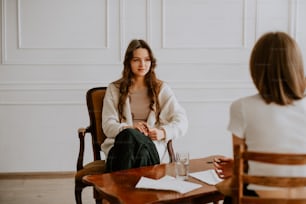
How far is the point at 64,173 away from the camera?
311 centimetres

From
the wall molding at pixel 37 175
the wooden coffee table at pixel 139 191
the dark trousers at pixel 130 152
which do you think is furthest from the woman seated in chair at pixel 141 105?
the wall molding at pixel 37 175

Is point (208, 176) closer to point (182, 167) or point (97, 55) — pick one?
point (182, 167)

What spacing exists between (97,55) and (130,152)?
3.56 ft

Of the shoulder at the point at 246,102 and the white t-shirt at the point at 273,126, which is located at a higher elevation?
the shoulder at the point at 246,102

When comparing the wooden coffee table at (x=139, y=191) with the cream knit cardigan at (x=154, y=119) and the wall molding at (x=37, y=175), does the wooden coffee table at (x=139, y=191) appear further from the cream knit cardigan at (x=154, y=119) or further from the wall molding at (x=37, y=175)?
the wall molding at (x=37, y=175)

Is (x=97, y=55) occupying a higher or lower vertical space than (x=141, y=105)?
higher

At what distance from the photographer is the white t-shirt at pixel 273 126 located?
4.20 ft

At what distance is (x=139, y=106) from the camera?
7.94ft

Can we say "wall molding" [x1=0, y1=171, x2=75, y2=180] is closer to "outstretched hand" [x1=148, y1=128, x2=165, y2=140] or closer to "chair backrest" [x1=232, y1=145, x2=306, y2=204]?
"outstretched hand" [x1=148, y1=128, x2=165, y2=140]

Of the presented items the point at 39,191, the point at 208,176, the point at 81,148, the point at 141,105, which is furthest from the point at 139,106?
the point at 39,191

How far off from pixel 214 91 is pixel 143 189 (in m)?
1.53

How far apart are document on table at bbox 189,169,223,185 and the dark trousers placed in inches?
12.5

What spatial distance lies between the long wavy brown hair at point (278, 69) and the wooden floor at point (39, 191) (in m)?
1.61

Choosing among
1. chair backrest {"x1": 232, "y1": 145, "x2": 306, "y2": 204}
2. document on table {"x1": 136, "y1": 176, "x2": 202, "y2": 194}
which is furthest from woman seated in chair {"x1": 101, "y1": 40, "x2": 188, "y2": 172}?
chair backrest {"x1": 232, "y1": 145, "x2": 306, "y2": 204}
